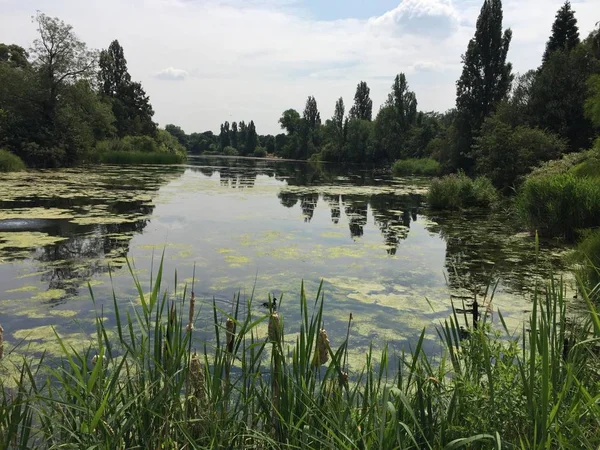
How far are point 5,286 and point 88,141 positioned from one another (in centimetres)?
2683

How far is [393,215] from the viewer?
13133 millimetres

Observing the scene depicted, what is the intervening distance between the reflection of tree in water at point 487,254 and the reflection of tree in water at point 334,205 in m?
2.51

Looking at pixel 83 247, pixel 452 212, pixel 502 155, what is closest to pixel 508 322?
pixel 83 247

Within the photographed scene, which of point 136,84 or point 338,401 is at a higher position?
point 136,84

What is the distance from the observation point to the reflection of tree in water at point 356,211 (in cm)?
1052

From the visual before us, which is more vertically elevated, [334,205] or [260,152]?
[260,152]

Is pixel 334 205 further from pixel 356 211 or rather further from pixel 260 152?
pixel 260 152

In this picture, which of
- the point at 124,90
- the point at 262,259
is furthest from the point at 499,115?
the point at 124,90

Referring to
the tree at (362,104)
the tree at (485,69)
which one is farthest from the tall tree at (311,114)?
the tree at (485,69)

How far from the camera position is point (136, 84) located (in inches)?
2060

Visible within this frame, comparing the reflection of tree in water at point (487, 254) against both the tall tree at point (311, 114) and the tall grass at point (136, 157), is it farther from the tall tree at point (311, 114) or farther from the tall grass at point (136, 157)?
the tall tree at point (311, 114)

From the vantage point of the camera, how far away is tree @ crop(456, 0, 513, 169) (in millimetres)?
30438

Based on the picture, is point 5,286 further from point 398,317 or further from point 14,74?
point 14,74

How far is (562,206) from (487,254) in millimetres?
2482
